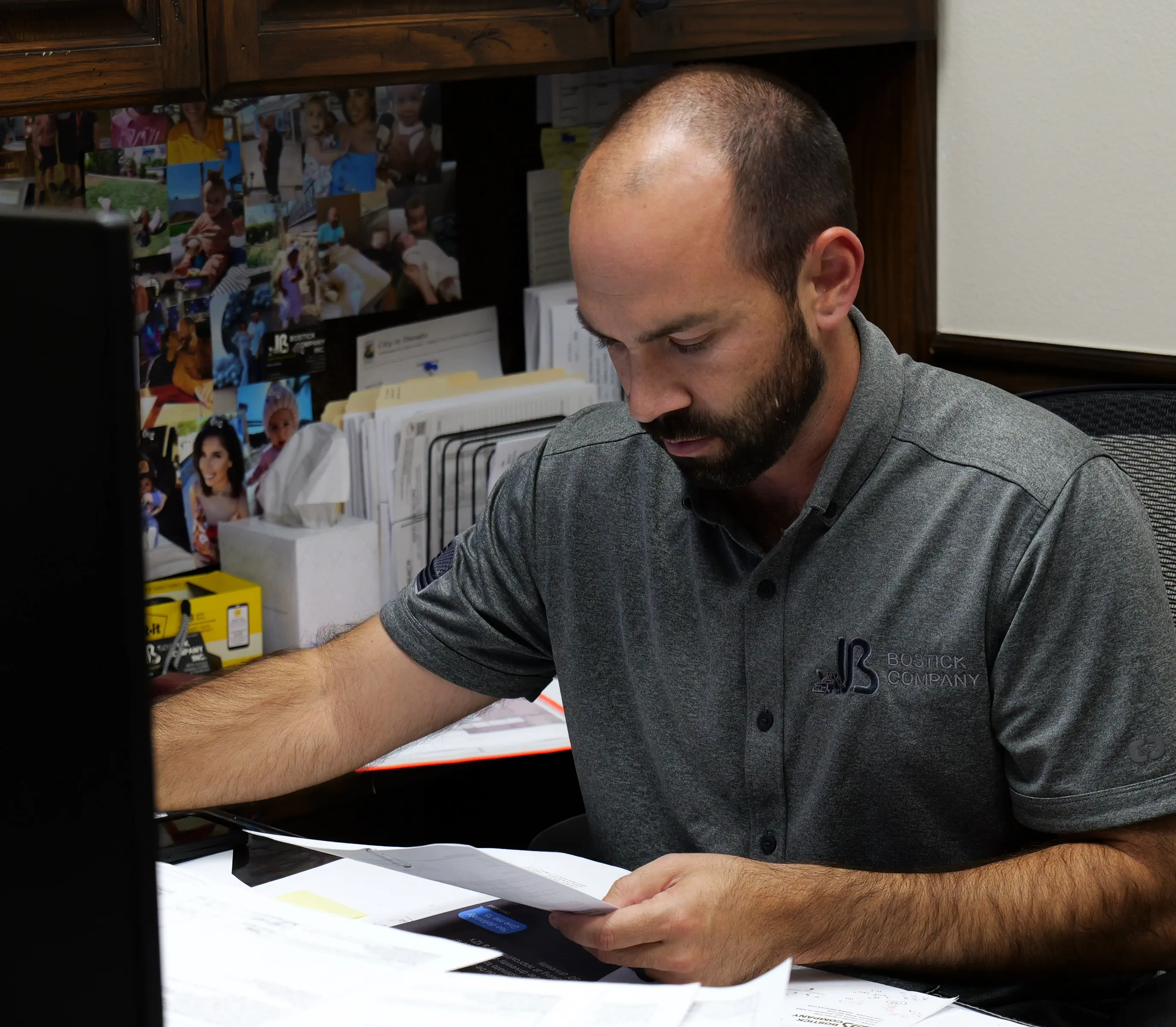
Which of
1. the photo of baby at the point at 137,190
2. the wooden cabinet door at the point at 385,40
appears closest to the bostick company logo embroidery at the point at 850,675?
the wooden cabinet door at the point at 385,40

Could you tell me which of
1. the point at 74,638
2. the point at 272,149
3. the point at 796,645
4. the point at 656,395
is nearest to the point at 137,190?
the point at 272,149

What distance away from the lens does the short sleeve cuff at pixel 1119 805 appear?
3.10 feet

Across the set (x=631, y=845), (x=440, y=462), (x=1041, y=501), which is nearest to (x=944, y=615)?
(x=1041, y=501)

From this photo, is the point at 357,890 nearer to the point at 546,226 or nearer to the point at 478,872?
the point at 478,872

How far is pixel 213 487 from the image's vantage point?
1.69 meters

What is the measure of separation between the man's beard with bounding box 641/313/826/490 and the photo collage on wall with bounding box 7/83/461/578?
731mm

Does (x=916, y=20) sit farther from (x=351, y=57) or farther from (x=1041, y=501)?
(x=1041, y=501)

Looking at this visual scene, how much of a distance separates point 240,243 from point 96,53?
585mm

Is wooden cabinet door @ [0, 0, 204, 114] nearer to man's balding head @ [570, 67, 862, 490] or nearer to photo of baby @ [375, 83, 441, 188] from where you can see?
man's balding head @ [570, 67, 862, 490]

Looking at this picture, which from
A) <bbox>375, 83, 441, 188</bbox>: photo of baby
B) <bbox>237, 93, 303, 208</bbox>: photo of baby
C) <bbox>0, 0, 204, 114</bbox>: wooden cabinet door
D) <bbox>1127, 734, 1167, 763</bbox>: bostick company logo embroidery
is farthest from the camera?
<bbox>375, 83, 441, 188</bbox>: photo of baby

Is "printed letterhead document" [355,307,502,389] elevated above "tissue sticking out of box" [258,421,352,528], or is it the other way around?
"printed letterhead document" [355,307,502,389]

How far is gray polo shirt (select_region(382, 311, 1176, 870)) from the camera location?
98 cm

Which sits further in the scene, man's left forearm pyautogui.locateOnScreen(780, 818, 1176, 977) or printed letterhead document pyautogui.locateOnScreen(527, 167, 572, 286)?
printed letterhead document pyautogui.locateOnScreen(527, 167, 572, 286)

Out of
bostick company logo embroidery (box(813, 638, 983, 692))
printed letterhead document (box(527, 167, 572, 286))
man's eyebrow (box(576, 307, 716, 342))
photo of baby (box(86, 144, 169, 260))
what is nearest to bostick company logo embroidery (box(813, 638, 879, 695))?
bostick company logo embroidery (box(813, 638, 983, 692))
